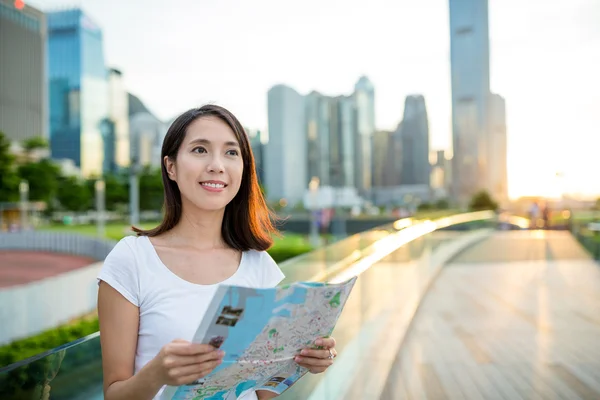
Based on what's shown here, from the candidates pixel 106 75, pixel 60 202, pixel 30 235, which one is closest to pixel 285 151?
pixel 60 202

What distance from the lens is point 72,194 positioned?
182ft

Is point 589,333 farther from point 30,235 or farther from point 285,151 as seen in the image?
point 285,151

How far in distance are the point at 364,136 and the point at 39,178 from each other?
61.5 meters

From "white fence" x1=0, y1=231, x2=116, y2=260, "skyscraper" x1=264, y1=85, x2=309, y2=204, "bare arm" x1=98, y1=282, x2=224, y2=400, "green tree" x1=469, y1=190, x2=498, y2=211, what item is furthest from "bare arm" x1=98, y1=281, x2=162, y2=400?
"skyscraper" x1=264, y1=85, x2=309, y2=204

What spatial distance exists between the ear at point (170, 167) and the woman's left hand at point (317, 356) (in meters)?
0.50

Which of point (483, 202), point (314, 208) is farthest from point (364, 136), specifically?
point (314, 208)

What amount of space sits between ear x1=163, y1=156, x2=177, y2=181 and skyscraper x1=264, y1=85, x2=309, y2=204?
8884 centimetres

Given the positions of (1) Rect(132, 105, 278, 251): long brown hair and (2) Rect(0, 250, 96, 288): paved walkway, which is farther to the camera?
(2) Rect(0, 250, 96, 288): paved walkway

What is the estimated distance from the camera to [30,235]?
26.6 meters

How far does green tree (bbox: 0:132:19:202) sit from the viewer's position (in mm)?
38094

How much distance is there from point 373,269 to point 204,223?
10.1 feet

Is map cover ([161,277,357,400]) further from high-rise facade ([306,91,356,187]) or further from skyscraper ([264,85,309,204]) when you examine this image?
high-rise facade ([306,91,356,187])

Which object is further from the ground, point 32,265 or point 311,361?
point 311,361

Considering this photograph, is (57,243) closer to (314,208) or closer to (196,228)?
(314,208)
